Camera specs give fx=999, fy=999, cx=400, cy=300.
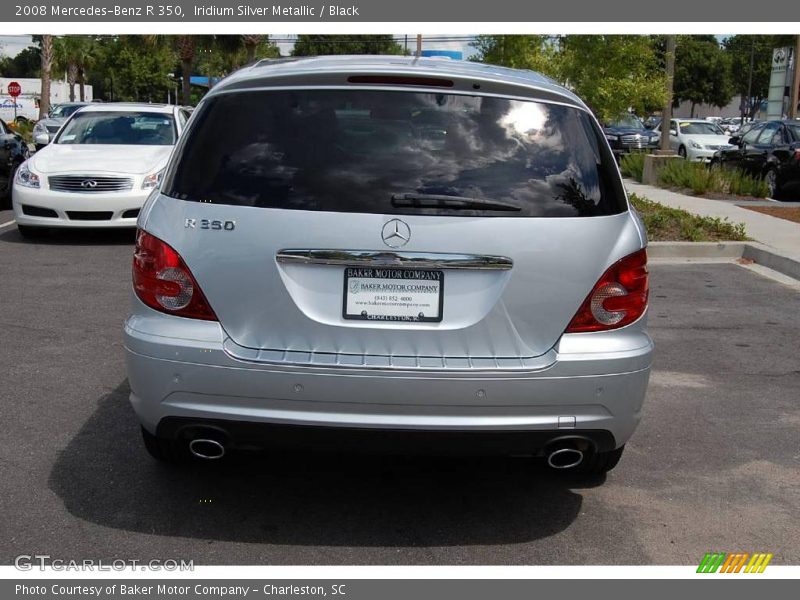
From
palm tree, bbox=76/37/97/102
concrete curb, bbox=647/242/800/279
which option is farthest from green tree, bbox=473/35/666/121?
palm tree, bbox=76/37/97/102

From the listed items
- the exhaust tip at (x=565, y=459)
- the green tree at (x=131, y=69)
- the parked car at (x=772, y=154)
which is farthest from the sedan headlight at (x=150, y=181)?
the green tree at (x=131, y=69)

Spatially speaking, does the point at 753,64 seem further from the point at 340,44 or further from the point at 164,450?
the point at 164,450

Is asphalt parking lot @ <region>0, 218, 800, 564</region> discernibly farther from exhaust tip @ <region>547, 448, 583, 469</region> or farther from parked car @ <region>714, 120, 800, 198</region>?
parked car @ <region>714, 120, 800, 198</region>

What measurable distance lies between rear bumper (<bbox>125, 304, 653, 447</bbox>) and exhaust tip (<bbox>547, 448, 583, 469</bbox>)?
158 millimetres

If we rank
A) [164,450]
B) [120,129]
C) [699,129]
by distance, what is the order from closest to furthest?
[164,450], [120,129], [699,129]

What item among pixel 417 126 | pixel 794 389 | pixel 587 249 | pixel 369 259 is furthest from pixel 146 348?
pixel 794 389

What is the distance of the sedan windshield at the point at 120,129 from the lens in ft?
44.0

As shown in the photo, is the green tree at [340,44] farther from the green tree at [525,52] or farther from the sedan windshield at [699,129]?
the green tree at [525,52]

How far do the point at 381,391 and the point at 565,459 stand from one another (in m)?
0.84

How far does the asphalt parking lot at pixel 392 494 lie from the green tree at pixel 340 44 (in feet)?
264

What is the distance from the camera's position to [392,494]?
450cm

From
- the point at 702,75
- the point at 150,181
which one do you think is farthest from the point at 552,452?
the point at 702,75

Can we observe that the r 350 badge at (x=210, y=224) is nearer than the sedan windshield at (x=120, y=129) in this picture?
Yes
